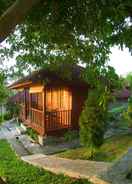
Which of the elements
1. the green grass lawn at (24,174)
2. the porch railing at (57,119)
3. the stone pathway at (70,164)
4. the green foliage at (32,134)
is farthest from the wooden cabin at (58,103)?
the green grass lawn at (24,174)

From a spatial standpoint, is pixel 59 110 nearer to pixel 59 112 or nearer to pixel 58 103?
pixel 59 112

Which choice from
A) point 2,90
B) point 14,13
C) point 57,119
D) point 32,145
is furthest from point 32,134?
point 14,13

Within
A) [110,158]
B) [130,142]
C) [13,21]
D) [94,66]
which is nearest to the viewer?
[13,21]

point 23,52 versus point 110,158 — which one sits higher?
point 23,52

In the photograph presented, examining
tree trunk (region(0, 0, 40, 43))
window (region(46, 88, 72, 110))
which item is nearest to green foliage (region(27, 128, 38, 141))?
window (region(46, 88, 72, 110))

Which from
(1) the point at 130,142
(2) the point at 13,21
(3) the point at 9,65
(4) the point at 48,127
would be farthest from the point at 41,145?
(2) the point at 13,21

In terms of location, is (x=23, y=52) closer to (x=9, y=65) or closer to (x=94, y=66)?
(x=9, y=65)

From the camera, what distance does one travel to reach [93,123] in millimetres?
12023

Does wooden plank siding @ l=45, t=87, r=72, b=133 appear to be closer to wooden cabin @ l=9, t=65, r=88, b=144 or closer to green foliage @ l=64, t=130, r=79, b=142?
wooden cabin @ l=9, t=65, r=88, b=144

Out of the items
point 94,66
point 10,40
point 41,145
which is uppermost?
point 10,40

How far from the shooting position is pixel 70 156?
479 inches

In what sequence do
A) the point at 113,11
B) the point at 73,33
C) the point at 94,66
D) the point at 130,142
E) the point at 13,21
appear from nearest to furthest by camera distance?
the point at 13,21, the point at 113,11, the point at 73,33, the point at 94,66, the point at 130,142

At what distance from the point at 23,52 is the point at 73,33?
3.86 ft

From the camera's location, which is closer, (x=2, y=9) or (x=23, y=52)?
(x=2, y=9)
